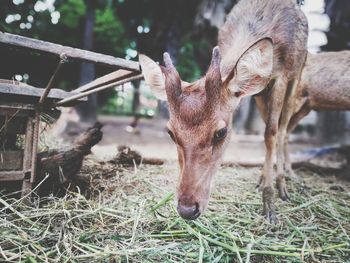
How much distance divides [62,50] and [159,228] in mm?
1603

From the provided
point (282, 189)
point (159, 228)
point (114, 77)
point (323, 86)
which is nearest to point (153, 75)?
point (114, 77)

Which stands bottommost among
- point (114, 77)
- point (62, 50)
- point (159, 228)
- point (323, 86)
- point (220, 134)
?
point (159, 228)

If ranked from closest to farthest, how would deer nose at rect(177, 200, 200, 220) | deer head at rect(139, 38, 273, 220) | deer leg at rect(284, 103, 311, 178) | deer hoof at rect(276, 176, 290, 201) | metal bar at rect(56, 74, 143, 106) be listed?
deer nose at rect(177, 200, 200, 220) < deer head at rect(139, 38, 273, 220) < metal bar at rect(56, 74, 143, 106) < deer hoof at rect(276, 176, 290, 201) < deer leg at rect(284, 103, 311, 178)

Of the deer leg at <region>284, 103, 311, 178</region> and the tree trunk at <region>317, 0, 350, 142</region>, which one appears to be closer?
the deer leg at <region>284, 103, 311, 178</region>

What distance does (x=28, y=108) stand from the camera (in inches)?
118

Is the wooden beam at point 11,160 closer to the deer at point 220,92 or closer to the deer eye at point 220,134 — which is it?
the deer at point 220,92

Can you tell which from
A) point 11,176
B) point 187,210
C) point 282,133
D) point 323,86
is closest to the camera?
point 187,210

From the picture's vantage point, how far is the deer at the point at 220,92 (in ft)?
8.05

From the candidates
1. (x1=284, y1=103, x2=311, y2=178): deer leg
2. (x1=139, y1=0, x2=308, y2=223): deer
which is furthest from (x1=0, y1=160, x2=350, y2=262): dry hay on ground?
(x1=284, y1=103, x2=311, y2=178): deer leg

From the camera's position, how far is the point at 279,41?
12.2 feet

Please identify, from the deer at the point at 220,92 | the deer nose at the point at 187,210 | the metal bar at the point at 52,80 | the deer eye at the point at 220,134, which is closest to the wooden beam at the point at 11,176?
the metal bar at the point at 52,80

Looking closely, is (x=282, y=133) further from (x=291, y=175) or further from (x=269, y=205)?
(x=269, y=205)

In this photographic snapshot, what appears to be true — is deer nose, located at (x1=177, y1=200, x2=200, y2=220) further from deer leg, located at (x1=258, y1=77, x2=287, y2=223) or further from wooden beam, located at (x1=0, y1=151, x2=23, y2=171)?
wooden beam, located at (x1=0, y1=151, x2=23, y2=171)

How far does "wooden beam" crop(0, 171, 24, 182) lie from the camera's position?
2.87m
